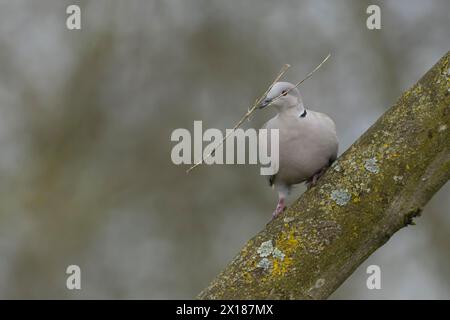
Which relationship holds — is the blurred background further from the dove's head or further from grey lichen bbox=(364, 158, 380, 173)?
grey lichen bbox=(364, 158, 380, 173)

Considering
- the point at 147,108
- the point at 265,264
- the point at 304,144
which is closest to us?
the point at 265,264

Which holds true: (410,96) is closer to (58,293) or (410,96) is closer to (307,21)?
(307,21)

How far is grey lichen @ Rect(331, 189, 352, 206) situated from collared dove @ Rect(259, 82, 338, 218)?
120cm

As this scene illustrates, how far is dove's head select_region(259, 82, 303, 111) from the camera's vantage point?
14.0 feet

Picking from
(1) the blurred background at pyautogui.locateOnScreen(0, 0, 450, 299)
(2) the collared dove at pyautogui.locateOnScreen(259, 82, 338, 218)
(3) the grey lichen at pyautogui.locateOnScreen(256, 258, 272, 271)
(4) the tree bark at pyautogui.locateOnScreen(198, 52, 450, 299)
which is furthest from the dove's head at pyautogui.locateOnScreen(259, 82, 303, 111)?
(1) the blurred background at pyautogui.locateOnScreen(0, 0, 450, 299)

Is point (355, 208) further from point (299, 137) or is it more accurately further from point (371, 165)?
point (299, 137)

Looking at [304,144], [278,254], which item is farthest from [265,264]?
[304,144]

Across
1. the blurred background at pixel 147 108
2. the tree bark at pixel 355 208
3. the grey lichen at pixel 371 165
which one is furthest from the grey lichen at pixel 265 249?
the blurred background at pixel 147 108

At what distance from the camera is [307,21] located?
8.79 meters

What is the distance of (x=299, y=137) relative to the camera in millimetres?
4379

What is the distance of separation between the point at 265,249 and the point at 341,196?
0.33 metres

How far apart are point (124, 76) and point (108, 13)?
2.15 feet

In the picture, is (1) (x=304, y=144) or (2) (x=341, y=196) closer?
(2) (x=341, y=196)

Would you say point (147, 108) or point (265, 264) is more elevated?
point (147, 108)
